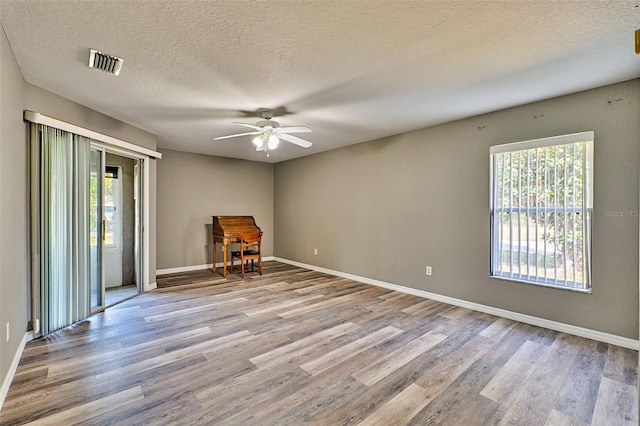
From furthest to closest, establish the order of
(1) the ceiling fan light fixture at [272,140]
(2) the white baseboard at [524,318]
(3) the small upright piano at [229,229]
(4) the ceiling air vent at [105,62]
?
(3) the small upright piano at [229,229] < (1) the ceiling fan light fixture at [272,140] < (2) the white baseboard at [524,318] < (4) the ceiling air vent at [105,62]

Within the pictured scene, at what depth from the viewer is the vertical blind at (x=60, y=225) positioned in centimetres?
273

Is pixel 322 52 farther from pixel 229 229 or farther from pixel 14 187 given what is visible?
pixel 229 229

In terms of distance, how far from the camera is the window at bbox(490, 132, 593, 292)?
9.36ft

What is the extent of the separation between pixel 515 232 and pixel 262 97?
3202 millimetres

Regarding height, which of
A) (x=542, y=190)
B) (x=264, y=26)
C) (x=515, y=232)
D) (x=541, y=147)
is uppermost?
(x=264, y=26)

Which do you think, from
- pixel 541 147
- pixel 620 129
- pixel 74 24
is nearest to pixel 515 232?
pixel 541 147

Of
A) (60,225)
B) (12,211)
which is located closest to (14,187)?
A: (12,211)

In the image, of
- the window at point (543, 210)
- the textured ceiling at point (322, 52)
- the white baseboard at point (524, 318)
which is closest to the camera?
the textured ceiling at point (322, 52)

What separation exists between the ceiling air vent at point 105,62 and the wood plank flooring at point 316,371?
2378 mm

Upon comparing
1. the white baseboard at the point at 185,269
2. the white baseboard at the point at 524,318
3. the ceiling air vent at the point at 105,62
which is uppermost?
the ceiling air vent at the point at 105,62

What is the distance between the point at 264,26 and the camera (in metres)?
1.81

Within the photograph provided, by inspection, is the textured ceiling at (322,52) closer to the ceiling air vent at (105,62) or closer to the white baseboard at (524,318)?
the ceiling air vent at (105,62)

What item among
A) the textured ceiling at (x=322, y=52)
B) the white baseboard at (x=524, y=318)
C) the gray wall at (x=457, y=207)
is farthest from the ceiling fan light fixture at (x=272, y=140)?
the white baseboard at (x=524, y=318)

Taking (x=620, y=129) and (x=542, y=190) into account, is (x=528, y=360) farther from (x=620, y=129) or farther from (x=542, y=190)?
(x=620, y=129)
